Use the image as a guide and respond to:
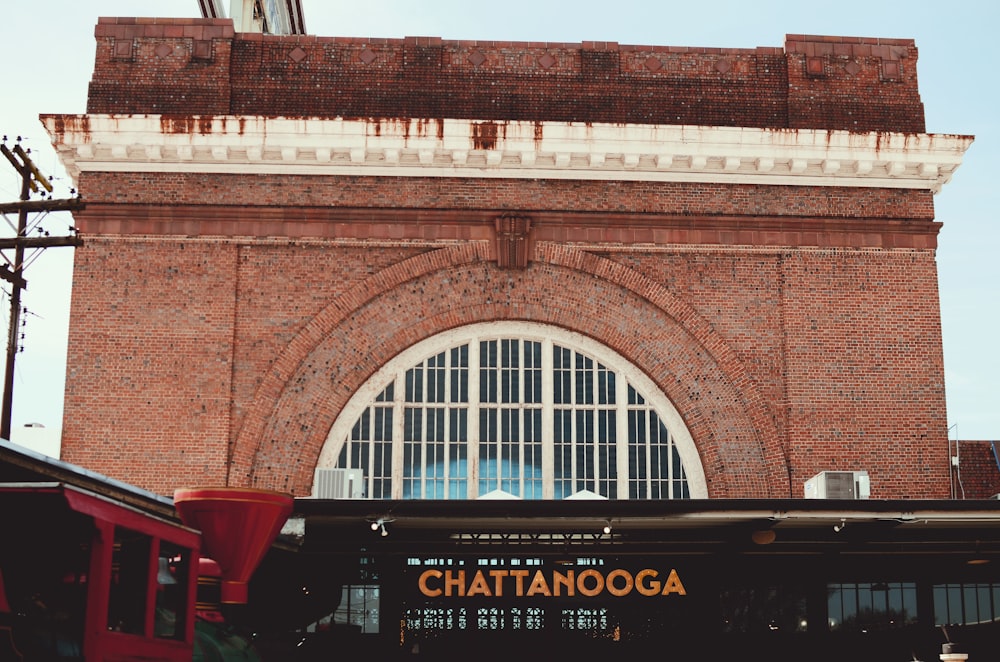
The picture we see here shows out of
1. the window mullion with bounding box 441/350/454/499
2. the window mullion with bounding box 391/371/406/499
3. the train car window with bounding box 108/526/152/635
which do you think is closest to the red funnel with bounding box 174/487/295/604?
the train car window with bounding box 108/526/152/635

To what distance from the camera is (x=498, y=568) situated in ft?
66.9

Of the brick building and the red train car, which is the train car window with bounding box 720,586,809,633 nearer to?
the brick building

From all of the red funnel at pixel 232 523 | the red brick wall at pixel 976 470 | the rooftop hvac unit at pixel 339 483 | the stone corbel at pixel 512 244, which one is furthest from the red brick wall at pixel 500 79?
the red funnel at pixel 232 523

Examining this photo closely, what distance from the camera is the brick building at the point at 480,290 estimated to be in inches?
883

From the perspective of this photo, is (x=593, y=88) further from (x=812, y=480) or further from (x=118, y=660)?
(x=118, y=660)

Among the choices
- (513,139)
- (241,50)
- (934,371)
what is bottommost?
(934,371)

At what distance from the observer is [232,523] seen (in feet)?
40.2

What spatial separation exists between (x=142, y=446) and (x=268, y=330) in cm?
287

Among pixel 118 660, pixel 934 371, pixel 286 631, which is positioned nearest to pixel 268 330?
pixel 286 631

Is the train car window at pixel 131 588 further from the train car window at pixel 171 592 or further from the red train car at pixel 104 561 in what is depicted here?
the train car window at pixel 171 592

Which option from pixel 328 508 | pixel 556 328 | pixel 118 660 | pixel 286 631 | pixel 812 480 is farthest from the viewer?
pixel 556 328

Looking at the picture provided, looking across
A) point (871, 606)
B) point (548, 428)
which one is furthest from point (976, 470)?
point (548, 428)

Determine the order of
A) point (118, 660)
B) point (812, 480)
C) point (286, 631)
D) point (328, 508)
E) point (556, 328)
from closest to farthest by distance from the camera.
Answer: point (118, 660)
point (328, 508)
point (286, 631)
point (812, 480)
point (556, 328)

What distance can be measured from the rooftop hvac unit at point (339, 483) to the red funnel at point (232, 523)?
893 centimetres
